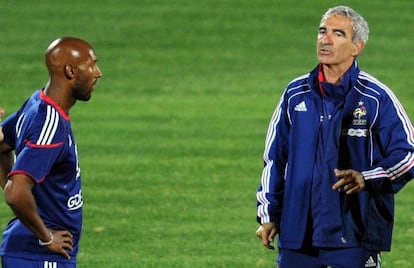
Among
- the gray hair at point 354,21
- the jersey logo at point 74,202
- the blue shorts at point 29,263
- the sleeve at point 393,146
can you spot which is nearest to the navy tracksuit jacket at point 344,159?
the sleeve at point 393,146

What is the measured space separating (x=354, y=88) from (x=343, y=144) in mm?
322

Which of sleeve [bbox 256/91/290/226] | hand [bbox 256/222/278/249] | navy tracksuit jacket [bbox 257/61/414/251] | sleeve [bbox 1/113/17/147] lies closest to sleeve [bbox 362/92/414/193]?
navy tracksuit jacket [bbox 257/61/414/251]

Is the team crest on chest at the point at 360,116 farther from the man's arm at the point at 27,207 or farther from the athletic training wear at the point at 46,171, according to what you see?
the man's arm at the point at 27,207

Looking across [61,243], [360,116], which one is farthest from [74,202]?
[360,116]

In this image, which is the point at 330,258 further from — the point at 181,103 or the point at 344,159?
the point at 181,103

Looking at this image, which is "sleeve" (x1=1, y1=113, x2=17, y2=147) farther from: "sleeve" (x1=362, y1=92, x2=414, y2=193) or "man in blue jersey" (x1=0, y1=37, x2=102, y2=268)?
"sleeve" (x1=362, y1=92, x2=414, y2=193)

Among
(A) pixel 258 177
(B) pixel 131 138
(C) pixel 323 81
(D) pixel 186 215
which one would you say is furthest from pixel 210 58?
(C) pixel 323 81

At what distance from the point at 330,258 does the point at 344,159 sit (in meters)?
0.56

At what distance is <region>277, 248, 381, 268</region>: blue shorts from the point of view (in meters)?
7.71

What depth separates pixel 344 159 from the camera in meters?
7.69

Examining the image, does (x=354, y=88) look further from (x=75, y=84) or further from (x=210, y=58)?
(x=210, y=58)

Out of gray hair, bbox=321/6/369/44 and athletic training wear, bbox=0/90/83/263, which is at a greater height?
gray hair, bbox=321/6/369/44

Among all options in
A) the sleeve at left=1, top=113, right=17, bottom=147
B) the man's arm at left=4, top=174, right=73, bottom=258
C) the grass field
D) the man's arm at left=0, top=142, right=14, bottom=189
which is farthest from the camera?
the grass field

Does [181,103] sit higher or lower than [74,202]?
lower
